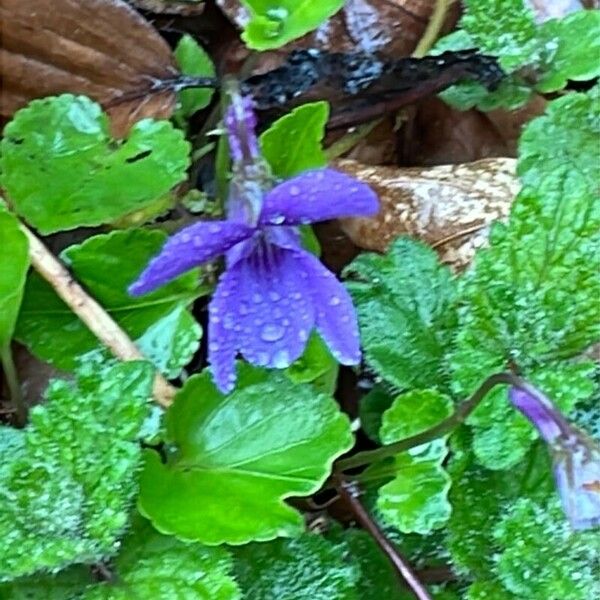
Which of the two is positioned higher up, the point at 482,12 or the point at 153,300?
the point at 482,12

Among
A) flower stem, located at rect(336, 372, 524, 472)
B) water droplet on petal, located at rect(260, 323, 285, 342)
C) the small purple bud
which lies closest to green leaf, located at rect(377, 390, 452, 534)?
flower stem, located at rect(336, 372, 524, 472)

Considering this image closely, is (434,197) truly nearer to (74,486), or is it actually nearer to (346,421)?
(346,421)

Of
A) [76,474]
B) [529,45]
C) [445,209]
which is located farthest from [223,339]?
[529,45]

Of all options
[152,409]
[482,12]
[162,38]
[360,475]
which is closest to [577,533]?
[360,475]

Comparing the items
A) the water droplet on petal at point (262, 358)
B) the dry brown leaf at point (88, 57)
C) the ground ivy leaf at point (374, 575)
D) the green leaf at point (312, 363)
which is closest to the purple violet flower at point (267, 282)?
the water droplet on petal at point (262, 358)

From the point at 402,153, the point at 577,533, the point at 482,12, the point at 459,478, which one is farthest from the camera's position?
the point at 402,153

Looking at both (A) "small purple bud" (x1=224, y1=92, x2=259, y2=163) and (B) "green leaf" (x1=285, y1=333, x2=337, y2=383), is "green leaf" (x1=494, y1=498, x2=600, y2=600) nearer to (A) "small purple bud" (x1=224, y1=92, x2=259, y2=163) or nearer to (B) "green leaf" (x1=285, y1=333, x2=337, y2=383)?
(B) "green leaf" (x1=285, y1=333, x2=337, y2=383)

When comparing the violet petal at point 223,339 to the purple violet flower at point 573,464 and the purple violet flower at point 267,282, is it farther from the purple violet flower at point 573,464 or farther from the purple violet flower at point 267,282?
the purple violet flower at point 573,464
